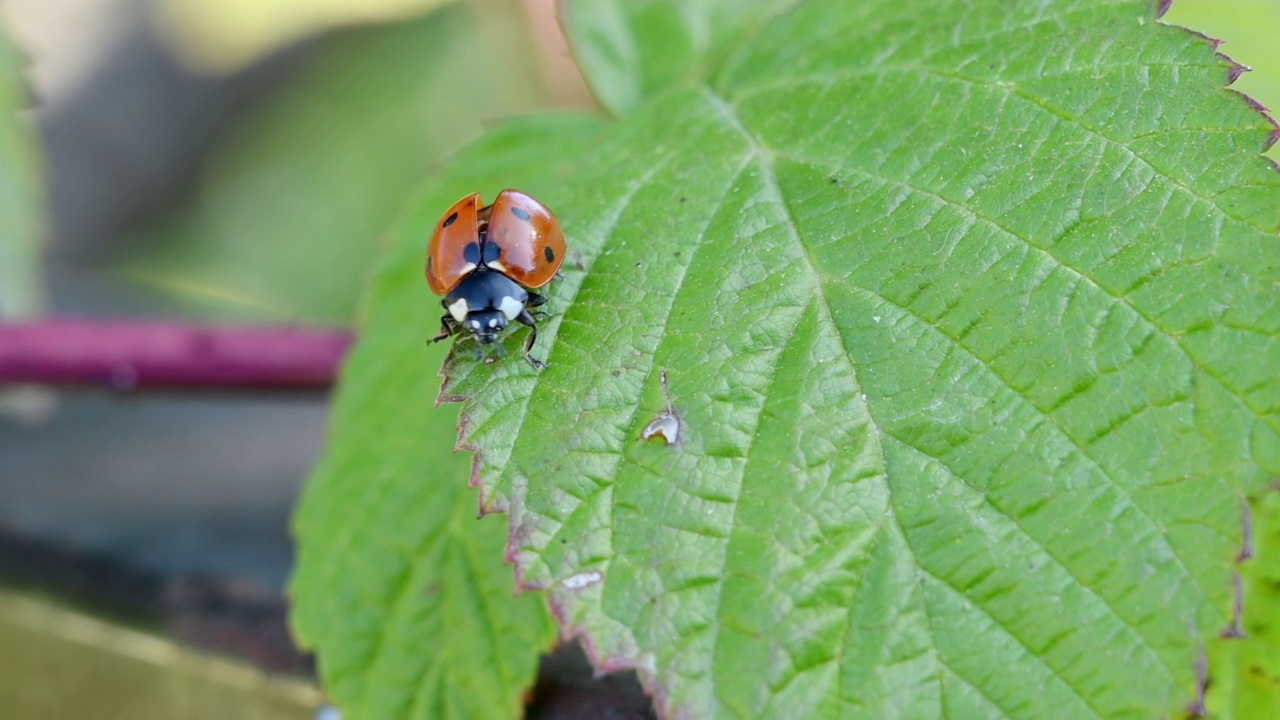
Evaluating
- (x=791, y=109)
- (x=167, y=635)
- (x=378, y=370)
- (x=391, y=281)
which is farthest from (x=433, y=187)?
(x=167, y=635)

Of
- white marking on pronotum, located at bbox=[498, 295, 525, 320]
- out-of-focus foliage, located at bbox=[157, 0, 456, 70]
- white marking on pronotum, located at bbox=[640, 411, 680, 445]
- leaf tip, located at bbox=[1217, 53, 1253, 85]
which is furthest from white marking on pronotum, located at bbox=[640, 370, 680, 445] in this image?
out-of-focus foliage, located at bbox=[157, 0, 456, 70]

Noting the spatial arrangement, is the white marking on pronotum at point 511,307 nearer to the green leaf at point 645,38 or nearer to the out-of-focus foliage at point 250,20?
the green leaf at point 645,38

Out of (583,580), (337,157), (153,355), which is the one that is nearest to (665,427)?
(583,580)

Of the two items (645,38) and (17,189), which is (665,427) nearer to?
(645,38)

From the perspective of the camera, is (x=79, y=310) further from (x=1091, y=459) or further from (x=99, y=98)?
(x=1091, y=459)

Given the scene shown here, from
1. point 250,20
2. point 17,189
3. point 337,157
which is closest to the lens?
point 17,189
